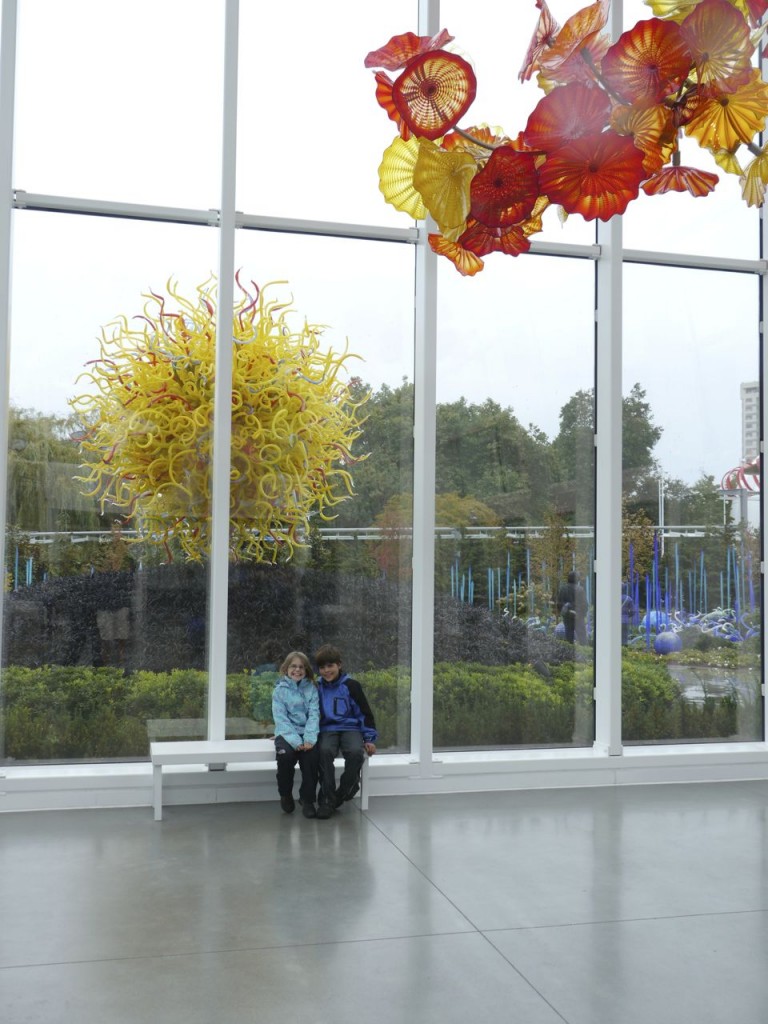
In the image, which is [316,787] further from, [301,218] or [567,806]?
[301,218]

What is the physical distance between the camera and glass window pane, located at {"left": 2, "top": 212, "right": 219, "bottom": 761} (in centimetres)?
585

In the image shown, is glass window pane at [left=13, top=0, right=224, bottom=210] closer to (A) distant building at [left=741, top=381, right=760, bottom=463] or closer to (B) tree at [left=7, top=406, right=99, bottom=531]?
(B) tree at [left=7, top=406, right=99, bottom=531]

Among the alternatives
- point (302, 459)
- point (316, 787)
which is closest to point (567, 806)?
point (316, 787)

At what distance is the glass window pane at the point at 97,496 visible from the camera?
5852 millimetres

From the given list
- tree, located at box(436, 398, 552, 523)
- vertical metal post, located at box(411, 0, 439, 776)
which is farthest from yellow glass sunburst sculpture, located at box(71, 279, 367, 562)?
tree, located at box(436, 398, 552, 523)

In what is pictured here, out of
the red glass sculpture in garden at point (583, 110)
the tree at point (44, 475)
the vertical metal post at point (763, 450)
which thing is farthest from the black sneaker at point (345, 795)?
the red glass sculpture in garden at point (583, 110)

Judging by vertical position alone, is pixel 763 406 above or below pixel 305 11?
below

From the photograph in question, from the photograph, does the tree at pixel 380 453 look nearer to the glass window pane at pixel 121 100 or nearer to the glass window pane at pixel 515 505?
the glass window pane at pixel 515 505

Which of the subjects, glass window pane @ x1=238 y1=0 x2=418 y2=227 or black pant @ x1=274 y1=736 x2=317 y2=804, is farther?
glass window pane @ x1=238 y1=0 x2=418 y2=227

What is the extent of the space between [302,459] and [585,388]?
6.59 ft

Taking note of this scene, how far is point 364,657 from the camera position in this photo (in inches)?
251

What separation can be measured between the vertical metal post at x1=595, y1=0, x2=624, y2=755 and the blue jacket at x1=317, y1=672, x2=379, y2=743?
1.76m

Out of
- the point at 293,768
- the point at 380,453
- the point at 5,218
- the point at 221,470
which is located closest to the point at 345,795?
the point at 293,768

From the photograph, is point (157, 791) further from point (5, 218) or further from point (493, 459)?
point (5, 218)
